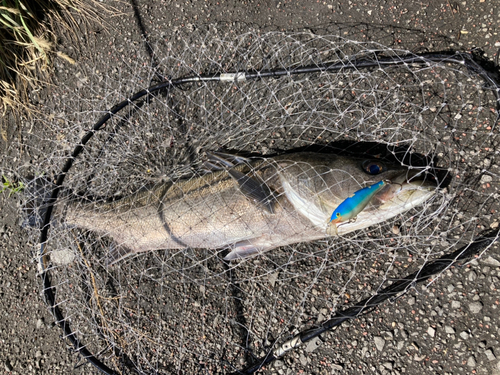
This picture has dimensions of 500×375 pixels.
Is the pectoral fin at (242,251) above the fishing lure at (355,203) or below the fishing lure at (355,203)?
below

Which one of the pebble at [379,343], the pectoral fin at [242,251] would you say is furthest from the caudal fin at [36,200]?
the pebble at [379,343]

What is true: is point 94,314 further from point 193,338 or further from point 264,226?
point 264,226

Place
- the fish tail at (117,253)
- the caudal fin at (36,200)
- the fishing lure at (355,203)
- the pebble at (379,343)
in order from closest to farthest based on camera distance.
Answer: the fishing lure at (355,203)
the pebble at (379,343)
the fish tail at (117,253)
the caudal fin at (36,200)

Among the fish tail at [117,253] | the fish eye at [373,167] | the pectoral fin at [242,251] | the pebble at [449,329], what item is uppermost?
the fish eye at [373,167]

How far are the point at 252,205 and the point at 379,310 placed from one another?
160 cm

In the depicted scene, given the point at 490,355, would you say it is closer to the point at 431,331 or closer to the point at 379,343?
the point at 431,331

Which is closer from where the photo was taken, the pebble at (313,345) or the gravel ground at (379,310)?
the gravel ground at (379,310)

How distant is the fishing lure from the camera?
251cm

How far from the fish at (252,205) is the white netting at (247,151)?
0.62ft

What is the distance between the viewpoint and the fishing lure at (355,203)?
2.51 meters

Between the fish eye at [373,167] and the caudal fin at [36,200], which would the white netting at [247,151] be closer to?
the caudal fin at [36,200]

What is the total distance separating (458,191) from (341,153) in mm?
1098

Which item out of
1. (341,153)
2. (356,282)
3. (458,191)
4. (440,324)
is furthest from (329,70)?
(440,324)

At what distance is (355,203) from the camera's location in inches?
98.8
